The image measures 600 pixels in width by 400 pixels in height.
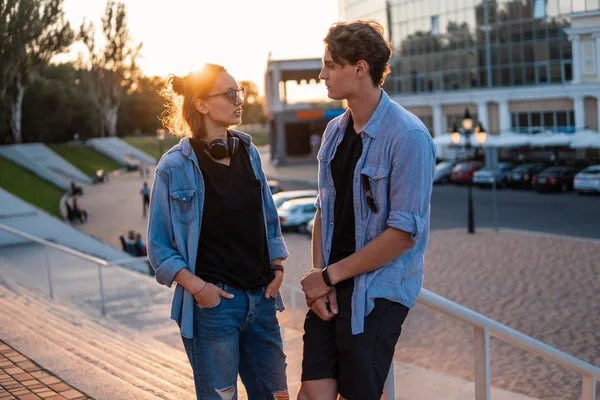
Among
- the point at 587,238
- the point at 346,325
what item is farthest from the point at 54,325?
the point at 587,238

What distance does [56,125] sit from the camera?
216 feet

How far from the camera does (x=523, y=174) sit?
37625mm

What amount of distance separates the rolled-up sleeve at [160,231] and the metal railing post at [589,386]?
2296 millimetres

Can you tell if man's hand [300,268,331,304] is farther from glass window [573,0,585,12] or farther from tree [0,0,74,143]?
tree [0,0,74,143]

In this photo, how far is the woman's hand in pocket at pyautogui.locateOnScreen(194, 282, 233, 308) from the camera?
3170mm

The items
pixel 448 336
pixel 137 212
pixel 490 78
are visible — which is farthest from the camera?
pixel 490 78

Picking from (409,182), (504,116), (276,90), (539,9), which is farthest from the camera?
(276,90)

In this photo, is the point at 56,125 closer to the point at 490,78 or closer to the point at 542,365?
the point at 490,78

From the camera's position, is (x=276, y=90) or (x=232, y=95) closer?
(x=232, y=95)

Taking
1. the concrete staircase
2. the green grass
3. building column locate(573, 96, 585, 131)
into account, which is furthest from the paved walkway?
the green grass

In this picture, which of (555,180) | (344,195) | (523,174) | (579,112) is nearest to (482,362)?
(344,195)

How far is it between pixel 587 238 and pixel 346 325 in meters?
21.4

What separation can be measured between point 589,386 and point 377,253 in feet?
6.61

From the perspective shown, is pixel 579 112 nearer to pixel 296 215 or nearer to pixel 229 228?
pixel 296 215
